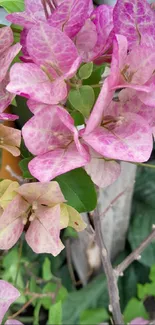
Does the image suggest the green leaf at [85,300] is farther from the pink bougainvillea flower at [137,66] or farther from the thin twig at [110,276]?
the pink bougainvillea flower at [137,66]

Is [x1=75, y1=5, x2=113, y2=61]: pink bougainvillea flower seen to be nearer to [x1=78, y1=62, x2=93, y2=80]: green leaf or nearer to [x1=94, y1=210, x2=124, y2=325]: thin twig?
[x1=78, y1=62, x2=93, y2=80]: green leaf

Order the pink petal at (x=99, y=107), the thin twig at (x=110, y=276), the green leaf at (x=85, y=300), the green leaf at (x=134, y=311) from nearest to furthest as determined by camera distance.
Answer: the pink petal at (x=99, y=107) → the thin twig at (x=110, y=276) → the green leaf at (x=134, y=311) → the green leaf at (x=85, y=300)

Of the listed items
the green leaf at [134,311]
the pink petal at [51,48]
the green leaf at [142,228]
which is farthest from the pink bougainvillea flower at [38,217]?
the green leaf at [142,228]

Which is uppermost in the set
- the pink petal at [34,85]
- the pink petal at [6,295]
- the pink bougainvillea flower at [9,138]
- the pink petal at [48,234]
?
the pink petal at [34,85]

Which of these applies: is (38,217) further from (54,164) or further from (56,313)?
(56,313)

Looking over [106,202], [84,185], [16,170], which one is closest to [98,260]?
[106,202]

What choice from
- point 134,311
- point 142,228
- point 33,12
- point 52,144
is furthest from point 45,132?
point 142,228
